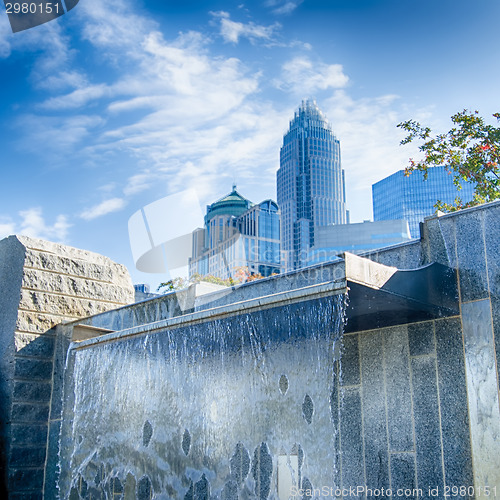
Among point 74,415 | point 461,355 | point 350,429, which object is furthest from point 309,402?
point 74,415

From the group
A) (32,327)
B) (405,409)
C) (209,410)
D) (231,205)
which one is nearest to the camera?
(405,409)

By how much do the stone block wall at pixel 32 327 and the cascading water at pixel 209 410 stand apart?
1.40ft

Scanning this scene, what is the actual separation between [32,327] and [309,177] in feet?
526

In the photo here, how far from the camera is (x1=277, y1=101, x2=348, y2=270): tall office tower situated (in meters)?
162

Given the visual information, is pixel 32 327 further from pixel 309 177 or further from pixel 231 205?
pixel 309 177

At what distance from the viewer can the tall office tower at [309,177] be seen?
162500 millimetres

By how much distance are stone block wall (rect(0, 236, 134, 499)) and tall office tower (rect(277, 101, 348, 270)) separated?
149 metres

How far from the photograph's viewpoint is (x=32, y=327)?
816 centimetres

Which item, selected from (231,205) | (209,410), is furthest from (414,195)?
(209,410)

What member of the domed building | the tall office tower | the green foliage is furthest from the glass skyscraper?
the green foliage

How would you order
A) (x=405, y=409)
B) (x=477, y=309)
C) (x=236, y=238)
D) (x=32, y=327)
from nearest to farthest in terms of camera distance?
(x=477, y=309) → (x=405, y=409) → (x=32, y=327) → (x=236, y=238)

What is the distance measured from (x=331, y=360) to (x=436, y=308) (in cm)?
106

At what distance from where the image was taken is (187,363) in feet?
23.0

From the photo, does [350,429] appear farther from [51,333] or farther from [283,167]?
[283,167]
